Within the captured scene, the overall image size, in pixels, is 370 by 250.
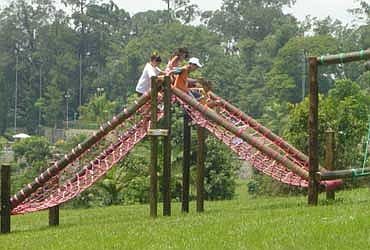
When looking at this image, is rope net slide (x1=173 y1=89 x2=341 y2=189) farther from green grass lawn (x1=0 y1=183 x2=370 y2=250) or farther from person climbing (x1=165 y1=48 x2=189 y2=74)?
person climbing (x1=165 y1=48 x2=189 y2=74)

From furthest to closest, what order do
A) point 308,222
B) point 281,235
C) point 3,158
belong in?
1. point 3,158
2. point 308,222
3. point 281,235

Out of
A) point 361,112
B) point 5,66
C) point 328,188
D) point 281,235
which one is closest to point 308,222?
point 281,235

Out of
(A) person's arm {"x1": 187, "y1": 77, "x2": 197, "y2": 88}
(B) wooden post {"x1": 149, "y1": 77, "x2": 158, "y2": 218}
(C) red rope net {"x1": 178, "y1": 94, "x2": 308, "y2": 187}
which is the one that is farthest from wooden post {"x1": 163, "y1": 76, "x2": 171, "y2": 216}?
(A) person's arm {"x1": 187, "y1": 77, "x2": 197, "y2": 88}

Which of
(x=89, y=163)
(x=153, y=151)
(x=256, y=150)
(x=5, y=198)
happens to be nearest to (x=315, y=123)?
(x=256, y=150)

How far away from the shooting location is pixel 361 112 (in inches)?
866

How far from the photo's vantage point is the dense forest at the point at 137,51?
6297cm

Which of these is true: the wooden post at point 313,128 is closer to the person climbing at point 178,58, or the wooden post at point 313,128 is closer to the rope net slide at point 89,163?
the rope net slide at point 89,163

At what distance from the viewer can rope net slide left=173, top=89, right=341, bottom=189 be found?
11.2 meters

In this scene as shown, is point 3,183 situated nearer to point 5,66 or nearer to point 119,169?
point 119,169

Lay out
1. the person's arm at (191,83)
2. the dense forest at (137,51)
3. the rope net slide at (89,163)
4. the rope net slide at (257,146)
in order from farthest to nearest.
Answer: the dense forest at (137,51), the person's arm at (191,83), the rope net slide at (89,163), the rope net slide at (257,146)

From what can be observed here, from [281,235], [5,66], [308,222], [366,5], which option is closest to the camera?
[281,235]

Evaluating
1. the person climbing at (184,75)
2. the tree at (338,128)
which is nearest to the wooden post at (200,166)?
the person climbing at (184,75)

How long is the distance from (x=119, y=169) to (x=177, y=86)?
1048cm

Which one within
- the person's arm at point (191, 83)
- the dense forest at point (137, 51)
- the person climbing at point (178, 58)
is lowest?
the person's arm at point (191, 83)
